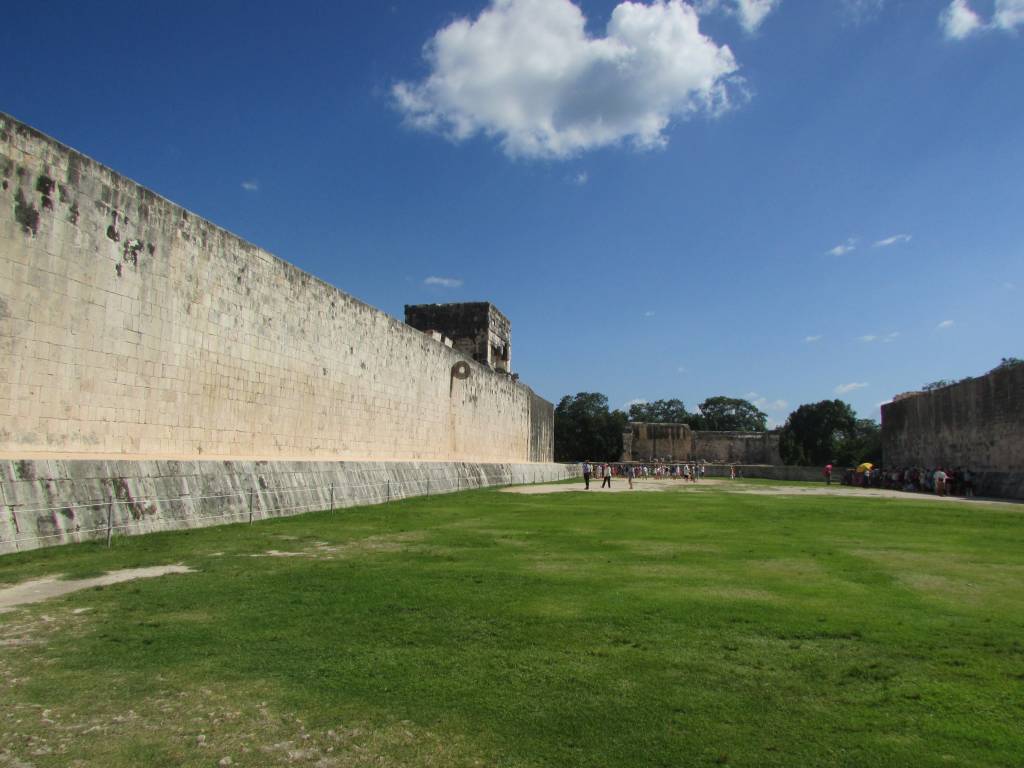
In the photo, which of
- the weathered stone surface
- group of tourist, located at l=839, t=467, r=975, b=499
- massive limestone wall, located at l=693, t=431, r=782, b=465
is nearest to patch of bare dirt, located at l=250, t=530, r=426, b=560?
group of tourist, located at l=839, t=467, r=975, b=499

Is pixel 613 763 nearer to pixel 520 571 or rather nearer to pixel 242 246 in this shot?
pixel 520 571

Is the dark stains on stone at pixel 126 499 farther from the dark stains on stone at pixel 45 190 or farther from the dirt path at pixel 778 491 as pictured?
the dirt path at pixel 778 491

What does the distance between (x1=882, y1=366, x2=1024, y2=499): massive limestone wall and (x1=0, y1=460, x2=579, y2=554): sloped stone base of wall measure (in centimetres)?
1949

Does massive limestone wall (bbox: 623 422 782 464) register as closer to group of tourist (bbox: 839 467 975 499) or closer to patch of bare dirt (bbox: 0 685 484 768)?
group of tourist (bbox: 839 467 975 499)

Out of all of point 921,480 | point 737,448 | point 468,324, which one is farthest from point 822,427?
point 468,324

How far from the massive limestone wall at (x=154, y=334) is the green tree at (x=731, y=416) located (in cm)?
8046

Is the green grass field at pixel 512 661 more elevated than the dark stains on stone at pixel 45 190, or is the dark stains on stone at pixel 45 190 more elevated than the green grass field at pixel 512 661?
the dark stains on stone at pixel 45 190

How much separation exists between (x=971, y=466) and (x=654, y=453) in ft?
81.0

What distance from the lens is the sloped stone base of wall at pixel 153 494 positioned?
6.51 metres

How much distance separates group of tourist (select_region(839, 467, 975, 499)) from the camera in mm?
23344

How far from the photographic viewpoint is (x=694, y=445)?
49250 mm

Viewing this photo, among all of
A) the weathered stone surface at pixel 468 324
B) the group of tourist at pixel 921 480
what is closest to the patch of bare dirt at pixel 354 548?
the group of tourist at pixel 921 480

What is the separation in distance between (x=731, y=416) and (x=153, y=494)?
9167 cm

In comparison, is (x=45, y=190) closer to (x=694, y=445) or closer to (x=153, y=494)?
(x=153, y=494)
